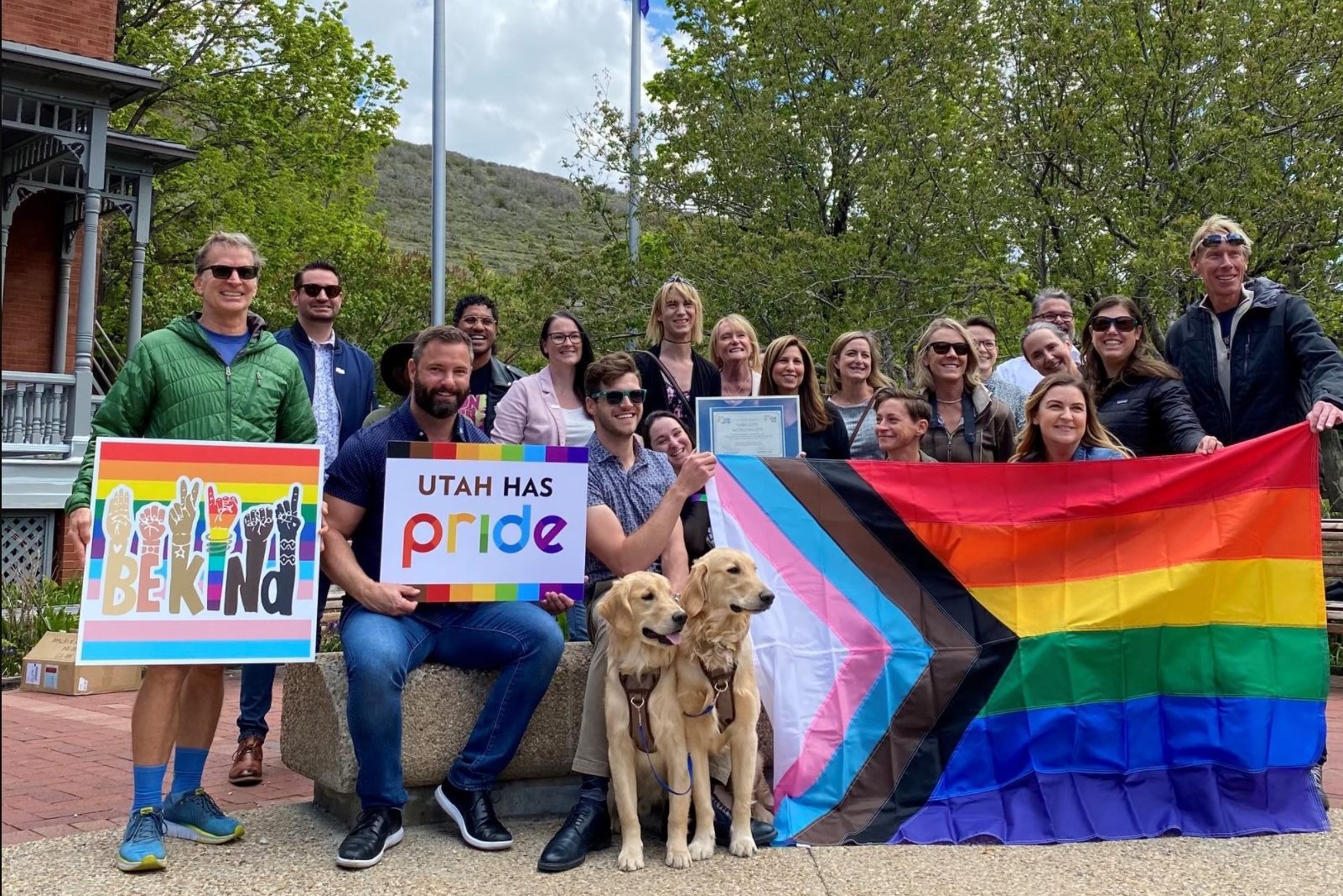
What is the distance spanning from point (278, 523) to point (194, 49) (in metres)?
23.6

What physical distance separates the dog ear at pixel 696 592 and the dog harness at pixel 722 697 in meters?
0.20

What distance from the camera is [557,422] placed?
18.7ft

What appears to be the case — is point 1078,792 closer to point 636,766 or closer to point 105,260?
point 636,766

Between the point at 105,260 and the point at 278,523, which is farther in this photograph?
the point at 105,260

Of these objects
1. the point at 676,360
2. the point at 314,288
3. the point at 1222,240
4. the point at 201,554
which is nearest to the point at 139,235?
the point at 314,288

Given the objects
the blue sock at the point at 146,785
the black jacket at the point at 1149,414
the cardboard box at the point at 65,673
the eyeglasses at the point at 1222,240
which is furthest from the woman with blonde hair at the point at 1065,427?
the cardboard box at the point at 65,673

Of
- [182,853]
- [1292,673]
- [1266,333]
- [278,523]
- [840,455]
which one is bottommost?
[182,853]

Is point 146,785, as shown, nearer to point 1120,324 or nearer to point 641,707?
point 641,707

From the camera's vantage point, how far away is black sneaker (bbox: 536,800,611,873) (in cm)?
406

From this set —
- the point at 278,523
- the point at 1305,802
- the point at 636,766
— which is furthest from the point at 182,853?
the point at 1305,802

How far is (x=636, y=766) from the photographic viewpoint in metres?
4.21

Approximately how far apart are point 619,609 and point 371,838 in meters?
1.27

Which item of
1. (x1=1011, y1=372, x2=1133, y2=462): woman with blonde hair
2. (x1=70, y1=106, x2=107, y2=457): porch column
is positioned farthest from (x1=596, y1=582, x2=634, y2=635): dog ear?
(x1=70, y1=106, x2=107, y2=457): porch column

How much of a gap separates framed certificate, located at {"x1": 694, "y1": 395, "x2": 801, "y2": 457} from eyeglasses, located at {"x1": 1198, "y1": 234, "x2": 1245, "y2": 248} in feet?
7.16
